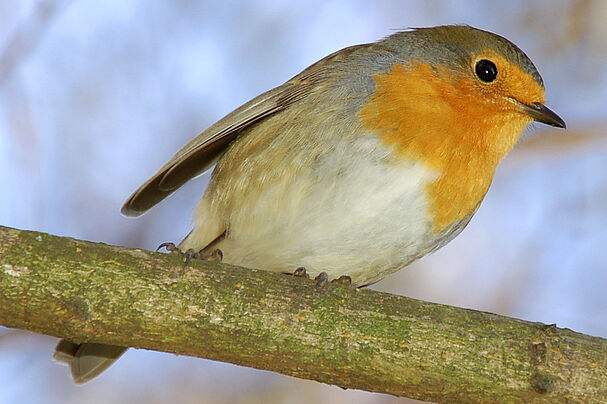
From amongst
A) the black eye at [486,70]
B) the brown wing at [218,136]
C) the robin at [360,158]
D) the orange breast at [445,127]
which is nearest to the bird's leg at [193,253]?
the robin at [360,158]

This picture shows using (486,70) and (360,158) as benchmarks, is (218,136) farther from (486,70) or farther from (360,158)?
(486,70)

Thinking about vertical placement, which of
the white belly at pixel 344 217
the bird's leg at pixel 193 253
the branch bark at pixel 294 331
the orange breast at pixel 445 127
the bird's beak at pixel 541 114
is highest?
the bird's beak at pixel 541 114

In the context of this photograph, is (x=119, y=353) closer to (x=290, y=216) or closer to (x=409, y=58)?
(x=290, y=216)

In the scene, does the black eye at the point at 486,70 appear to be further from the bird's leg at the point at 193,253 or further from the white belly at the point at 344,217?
the bird's leg at the point at 193,253

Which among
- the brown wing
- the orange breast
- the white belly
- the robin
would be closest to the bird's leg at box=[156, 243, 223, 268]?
the robin

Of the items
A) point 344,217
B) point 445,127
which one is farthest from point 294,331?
Result: point 445,127

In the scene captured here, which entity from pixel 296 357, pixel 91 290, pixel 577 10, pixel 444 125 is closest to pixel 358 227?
pixel 444 125

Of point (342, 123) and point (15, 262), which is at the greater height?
point (342, 123)
